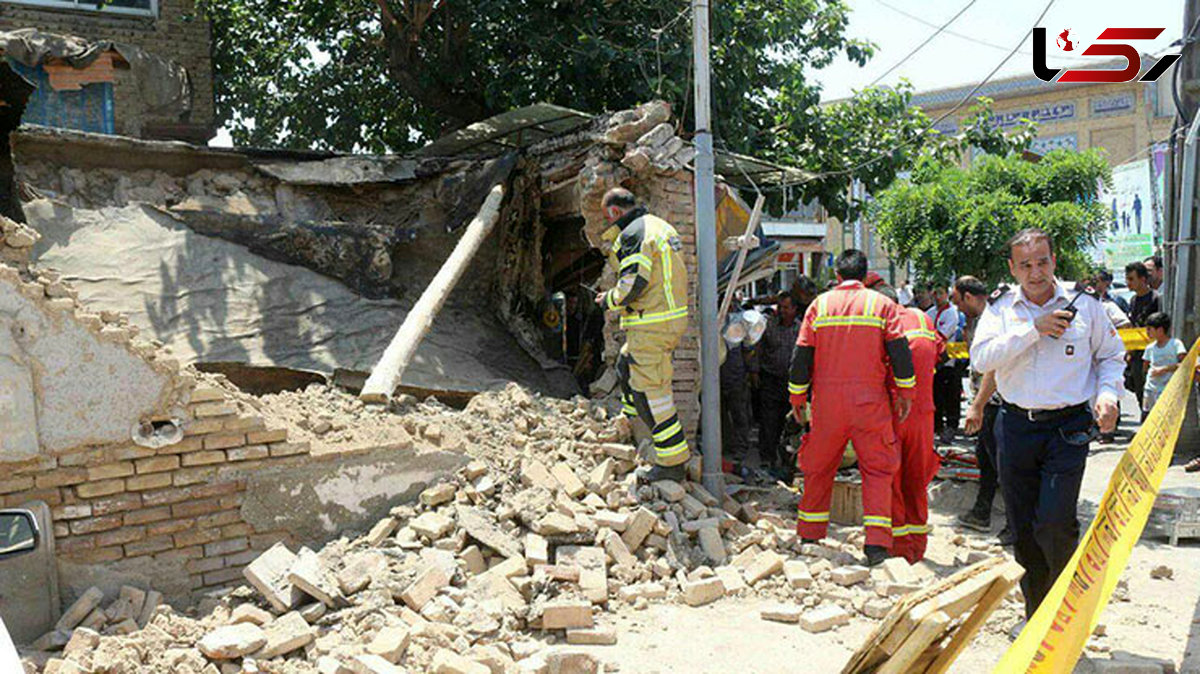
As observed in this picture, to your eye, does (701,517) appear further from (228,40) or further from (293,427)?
(228,40)

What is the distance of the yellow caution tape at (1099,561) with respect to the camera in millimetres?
2643

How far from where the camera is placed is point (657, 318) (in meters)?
5.95

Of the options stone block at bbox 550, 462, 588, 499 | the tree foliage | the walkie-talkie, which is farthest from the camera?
the tree foliage

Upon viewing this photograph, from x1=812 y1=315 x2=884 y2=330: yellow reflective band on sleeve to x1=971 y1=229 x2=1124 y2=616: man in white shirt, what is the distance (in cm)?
127

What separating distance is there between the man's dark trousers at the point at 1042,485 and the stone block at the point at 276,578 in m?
3.44

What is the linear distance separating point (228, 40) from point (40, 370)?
10652mm

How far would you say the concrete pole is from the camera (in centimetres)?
644

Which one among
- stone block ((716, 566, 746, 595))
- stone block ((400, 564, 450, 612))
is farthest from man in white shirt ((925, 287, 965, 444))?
stone block ((400, 564, 450, 612))

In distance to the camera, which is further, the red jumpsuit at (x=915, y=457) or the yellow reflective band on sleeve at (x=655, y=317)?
the yellow reflective band on sleeve at (x=655, y=317)

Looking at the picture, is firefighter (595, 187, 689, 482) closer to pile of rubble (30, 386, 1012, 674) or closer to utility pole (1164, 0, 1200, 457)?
pile of rubble (30, 386, 1012, 674)

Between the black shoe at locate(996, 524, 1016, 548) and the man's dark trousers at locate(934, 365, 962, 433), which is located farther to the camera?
the man's dark trousers at locate(934, 365, 962, 433)

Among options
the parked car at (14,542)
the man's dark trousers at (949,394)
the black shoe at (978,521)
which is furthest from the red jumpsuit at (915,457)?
the parked car at (14,542)

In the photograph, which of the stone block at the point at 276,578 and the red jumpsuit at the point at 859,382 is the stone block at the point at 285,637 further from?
the red jumpsuit at the point at 859,382

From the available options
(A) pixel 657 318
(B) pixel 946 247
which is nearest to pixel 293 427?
(A) pixel 657 318
